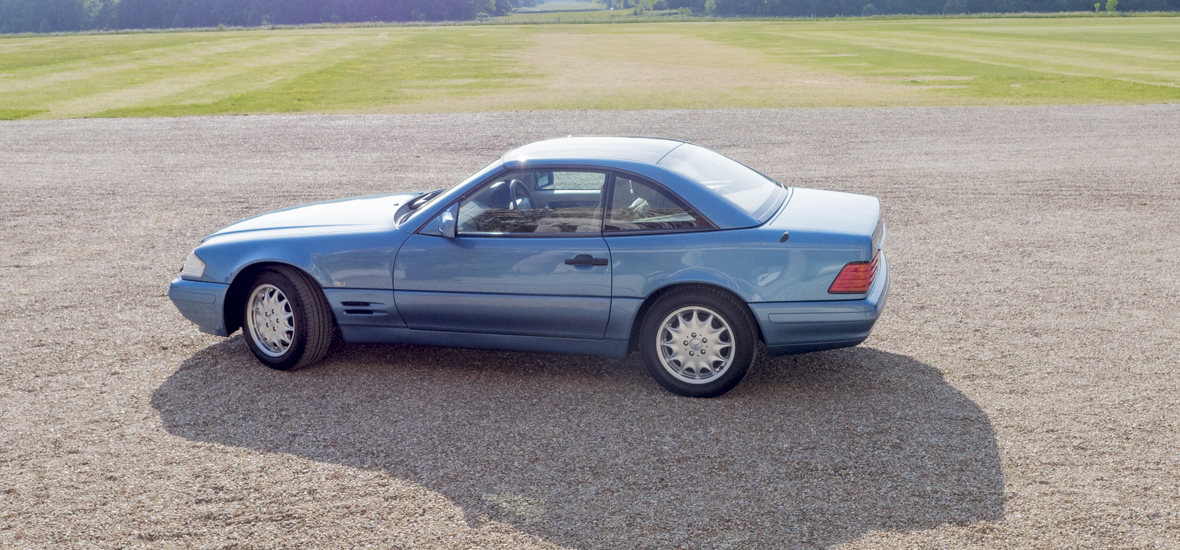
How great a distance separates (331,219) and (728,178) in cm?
252

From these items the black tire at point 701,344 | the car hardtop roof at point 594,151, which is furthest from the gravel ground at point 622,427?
the car hardtop roof at point 594,151

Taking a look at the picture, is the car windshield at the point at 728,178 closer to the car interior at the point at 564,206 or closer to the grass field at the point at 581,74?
the car interior at the point at 564,206

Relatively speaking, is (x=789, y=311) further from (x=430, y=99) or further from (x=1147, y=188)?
(x=430, y=99)

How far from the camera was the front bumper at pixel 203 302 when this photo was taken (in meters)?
5.61

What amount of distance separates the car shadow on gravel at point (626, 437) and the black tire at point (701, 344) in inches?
4.8

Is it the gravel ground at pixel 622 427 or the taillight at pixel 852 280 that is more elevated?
the taillight at pixel 852 280

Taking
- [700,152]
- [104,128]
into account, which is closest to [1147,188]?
[700,152]

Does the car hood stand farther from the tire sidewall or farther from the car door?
the car door

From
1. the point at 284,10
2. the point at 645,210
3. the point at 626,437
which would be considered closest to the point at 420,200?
the point at 645,210

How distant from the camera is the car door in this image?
5.11 meters

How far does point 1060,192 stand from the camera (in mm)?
11070

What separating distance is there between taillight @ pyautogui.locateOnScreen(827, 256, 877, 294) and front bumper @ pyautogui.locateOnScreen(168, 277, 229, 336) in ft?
11.9

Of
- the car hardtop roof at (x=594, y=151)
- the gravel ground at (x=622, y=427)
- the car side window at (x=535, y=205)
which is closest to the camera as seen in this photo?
the gravel ground at (x=622, y=427)

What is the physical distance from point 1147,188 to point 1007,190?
176cm
